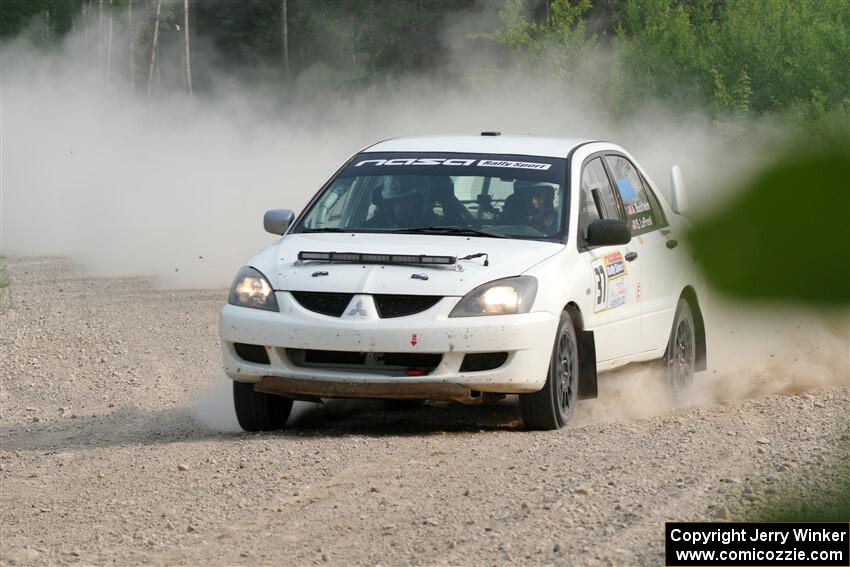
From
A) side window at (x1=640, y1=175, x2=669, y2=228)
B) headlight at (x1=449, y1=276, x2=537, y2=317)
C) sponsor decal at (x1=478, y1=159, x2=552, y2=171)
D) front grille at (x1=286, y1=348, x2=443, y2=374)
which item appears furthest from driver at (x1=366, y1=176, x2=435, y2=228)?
side window at (x1=640, y1=175, x2=669, y2=228)

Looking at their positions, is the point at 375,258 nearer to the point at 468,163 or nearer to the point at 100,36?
the point at 468,163

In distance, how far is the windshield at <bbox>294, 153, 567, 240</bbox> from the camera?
9.03 metres

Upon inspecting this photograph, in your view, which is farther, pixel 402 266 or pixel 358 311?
pixel 402 266

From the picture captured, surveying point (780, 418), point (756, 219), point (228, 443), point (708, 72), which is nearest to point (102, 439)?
point (228, 443)

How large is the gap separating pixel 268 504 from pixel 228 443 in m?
1.50

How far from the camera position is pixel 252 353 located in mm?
8469

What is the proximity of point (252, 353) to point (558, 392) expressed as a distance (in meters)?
1.54

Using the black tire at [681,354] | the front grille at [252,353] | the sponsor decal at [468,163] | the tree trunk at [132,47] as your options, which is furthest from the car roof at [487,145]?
the tree trunk at [132,47]

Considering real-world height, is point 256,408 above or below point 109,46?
above

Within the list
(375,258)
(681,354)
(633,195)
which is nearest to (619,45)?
(681,354)

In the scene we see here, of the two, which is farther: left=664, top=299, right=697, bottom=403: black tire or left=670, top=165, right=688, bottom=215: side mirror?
left=664, top=299, right=697, bottom=403: black tire

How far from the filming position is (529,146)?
970 cm

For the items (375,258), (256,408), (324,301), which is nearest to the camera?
(324,301)

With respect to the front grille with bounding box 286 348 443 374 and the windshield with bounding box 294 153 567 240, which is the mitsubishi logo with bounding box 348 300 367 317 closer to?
the front grille with bounding box 286 348 443 374
